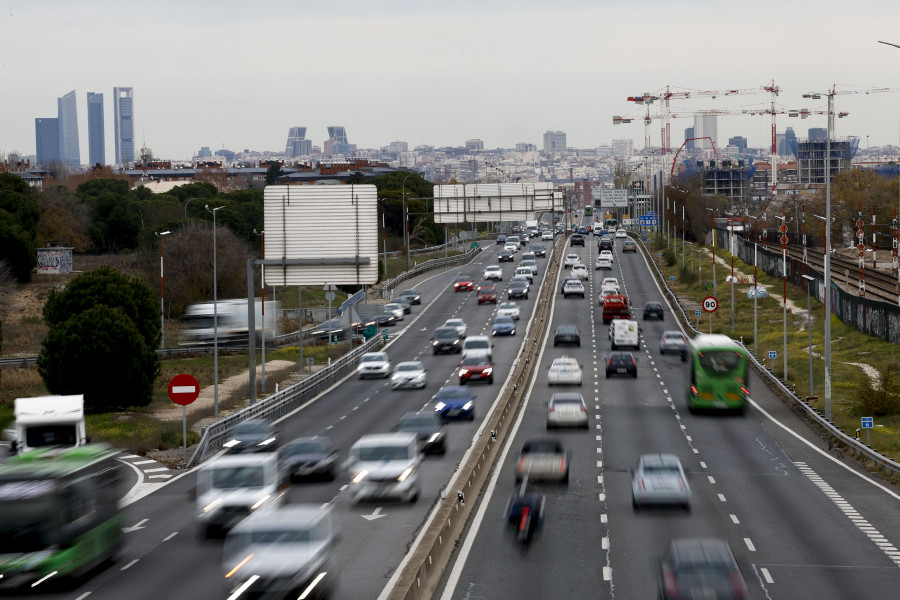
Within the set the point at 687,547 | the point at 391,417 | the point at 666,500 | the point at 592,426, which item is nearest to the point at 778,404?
the point at 592,426

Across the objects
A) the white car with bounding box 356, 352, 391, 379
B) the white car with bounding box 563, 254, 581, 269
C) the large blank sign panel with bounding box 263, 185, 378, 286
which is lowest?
the white car with bounding box 356, 352, 391, 379

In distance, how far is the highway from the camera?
22.0m

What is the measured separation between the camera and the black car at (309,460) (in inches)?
1296

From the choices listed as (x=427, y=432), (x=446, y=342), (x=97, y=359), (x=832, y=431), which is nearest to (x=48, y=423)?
(x=427, y=432)

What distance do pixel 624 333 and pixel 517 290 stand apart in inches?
1023

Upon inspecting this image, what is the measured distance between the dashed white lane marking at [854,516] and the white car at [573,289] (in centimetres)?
5864

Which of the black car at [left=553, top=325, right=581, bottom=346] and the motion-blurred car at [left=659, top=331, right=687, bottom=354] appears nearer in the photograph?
the motion-blurred car at [left=659, top=331, right=687, bottom=354]

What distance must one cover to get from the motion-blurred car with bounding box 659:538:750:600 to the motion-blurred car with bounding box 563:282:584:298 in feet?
253

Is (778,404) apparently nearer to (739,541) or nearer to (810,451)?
(810,451)

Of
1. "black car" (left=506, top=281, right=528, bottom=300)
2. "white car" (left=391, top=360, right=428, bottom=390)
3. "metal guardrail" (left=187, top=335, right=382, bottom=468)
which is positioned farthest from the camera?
"black car" (left=506, top=281, right=528, bottom=300)

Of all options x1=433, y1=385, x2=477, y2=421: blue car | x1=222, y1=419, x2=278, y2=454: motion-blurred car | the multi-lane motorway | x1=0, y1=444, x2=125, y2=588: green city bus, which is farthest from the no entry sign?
x1=0, y1=444, x2=125, y2=588: green city bus

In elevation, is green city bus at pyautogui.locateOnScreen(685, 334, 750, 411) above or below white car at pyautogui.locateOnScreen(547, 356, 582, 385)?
above

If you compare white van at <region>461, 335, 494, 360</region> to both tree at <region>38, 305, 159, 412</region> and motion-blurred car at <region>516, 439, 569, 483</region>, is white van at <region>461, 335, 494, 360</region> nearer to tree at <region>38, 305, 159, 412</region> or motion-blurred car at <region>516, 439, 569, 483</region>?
tree at <region>38, 305, 159, 412</region>

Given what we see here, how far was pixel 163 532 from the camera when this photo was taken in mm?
27406
